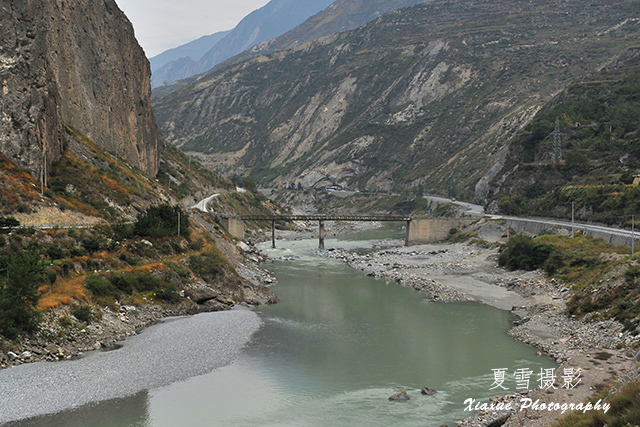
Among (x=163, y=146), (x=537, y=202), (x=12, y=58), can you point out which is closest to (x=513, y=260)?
(x=537, y=202)

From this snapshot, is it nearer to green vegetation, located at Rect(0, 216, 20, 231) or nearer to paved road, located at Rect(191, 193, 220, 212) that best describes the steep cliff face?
green vegetation, located at Rect(0, 216, 20, 231)

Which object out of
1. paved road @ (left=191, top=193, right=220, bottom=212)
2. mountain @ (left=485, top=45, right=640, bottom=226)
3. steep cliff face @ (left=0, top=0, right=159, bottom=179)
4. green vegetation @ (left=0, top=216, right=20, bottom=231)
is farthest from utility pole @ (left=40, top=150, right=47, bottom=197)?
mountain @ (left=485, top=45, right=640, bottom=226)

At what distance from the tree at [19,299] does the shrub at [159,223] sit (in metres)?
17.7

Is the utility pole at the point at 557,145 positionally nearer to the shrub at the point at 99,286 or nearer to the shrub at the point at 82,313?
the shrub at the point at 99,286

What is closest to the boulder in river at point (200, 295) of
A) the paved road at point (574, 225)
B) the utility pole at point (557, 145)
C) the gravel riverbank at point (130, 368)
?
the gravel riverbank at point (130, 368)

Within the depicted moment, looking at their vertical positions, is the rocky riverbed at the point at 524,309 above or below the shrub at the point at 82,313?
below

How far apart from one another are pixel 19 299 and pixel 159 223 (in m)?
21.1

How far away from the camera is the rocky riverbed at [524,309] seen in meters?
23.8

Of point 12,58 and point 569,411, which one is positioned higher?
point 12,58

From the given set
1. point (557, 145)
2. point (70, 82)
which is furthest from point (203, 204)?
point (557, 145)

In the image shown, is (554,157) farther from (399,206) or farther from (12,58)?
(12,58)

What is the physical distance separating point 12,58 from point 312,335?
34791mm

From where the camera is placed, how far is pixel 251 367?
31078 millimetres

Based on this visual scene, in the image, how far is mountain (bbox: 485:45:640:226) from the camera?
77.6 metres
